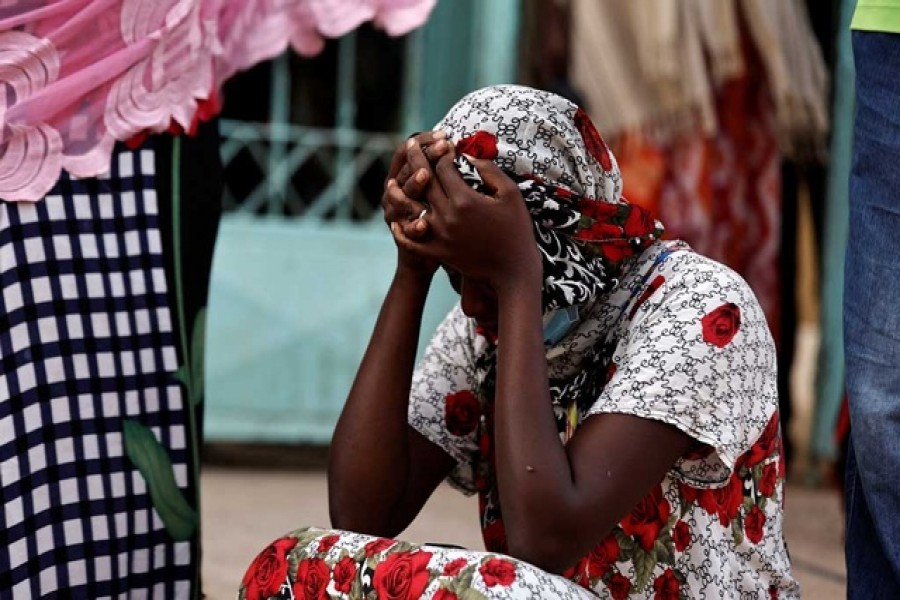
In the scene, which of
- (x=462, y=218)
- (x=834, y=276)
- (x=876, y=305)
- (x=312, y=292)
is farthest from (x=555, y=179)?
(x=834, y=276)

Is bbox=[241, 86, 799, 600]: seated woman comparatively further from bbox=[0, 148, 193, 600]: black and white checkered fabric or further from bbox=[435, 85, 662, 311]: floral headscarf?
bbox=[0, 148, 193, 600]: black and white checkered fabric

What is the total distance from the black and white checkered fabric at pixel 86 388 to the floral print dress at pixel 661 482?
43 cm

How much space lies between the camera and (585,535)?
6.61ft

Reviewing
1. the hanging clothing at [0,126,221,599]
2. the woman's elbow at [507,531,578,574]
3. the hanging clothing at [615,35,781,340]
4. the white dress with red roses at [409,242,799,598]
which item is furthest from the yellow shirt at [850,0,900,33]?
the hanging clothing at [615,35,781,340]

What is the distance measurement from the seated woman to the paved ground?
1.38 meters

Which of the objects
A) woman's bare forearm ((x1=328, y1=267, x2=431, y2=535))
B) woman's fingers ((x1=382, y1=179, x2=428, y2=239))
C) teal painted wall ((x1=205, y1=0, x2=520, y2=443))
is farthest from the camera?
teal painted wall ((x1=205, y1=0, x2=520, y2=443))

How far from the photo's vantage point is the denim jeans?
7.66 feet

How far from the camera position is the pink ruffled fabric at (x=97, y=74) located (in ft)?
Answer: 7.85

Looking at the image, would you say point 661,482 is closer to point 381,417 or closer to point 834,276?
point 381,417

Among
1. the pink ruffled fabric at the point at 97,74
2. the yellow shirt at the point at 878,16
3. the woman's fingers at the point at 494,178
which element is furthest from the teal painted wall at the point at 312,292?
A: the woman's fingers at the point at 494,178

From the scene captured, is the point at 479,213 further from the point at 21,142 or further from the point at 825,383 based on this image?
the point at 825,383

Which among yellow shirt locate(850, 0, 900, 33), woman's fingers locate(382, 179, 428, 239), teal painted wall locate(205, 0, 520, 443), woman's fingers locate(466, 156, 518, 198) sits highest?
yellow shirt locate(850, 0, 900, 33)

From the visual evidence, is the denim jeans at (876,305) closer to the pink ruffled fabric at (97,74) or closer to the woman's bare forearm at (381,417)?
the woman's bare forearm at (381,417)

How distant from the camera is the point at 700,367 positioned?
2.07 meters
